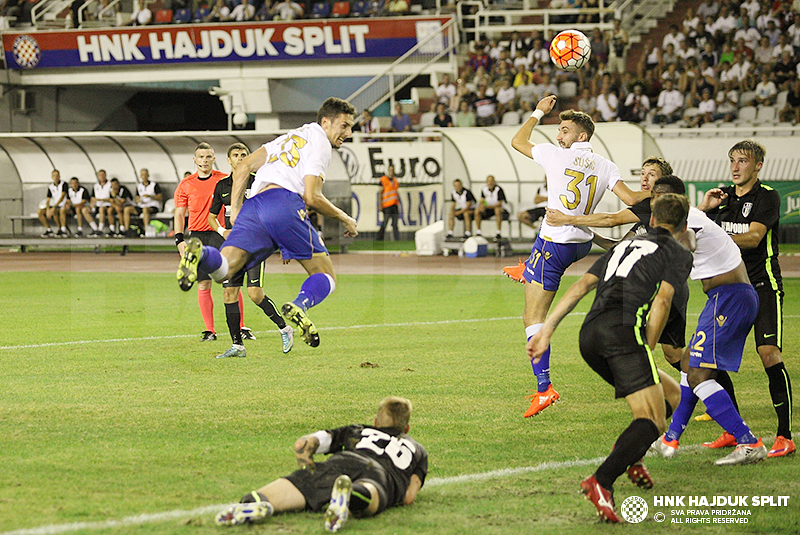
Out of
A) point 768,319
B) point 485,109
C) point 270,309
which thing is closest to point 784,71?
point 485,109

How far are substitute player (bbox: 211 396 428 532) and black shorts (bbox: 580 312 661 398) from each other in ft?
3.67

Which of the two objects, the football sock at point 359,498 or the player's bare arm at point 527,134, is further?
the player's bare arm at point 527,134

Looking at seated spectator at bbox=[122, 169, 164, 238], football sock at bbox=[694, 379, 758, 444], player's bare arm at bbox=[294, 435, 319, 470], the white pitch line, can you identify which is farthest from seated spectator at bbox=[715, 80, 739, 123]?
player's bare arm at bbox=[294, 435, 319, 470]

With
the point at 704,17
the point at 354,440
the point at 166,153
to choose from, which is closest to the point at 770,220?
the point at 354,440

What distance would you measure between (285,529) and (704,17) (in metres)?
29.9

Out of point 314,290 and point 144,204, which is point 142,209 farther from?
point 314,290

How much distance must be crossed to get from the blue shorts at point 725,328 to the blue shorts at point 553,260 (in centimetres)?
173

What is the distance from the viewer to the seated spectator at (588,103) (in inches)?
1148

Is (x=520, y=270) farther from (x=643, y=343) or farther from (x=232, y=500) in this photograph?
(x=232, y=500)

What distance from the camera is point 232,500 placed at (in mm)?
4922

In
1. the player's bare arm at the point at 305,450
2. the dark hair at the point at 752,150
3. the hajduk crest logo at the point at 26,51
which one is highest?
the hajduk crest logo at the point at 26,51

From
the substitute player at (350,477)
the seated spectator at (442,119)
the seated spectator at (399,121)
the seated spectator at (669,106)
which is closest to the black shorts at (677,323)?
the substitute player at (350,477)

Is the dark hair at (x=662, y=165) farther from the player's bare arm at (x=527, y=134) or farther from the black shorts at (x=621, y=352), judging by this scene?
the black shorts at (x=621, y=352)

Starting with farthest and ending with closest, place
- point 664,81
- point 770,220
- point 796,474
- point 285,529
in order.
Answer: point 664,81 < point 770,220 < point 796,474 < point 285,529
